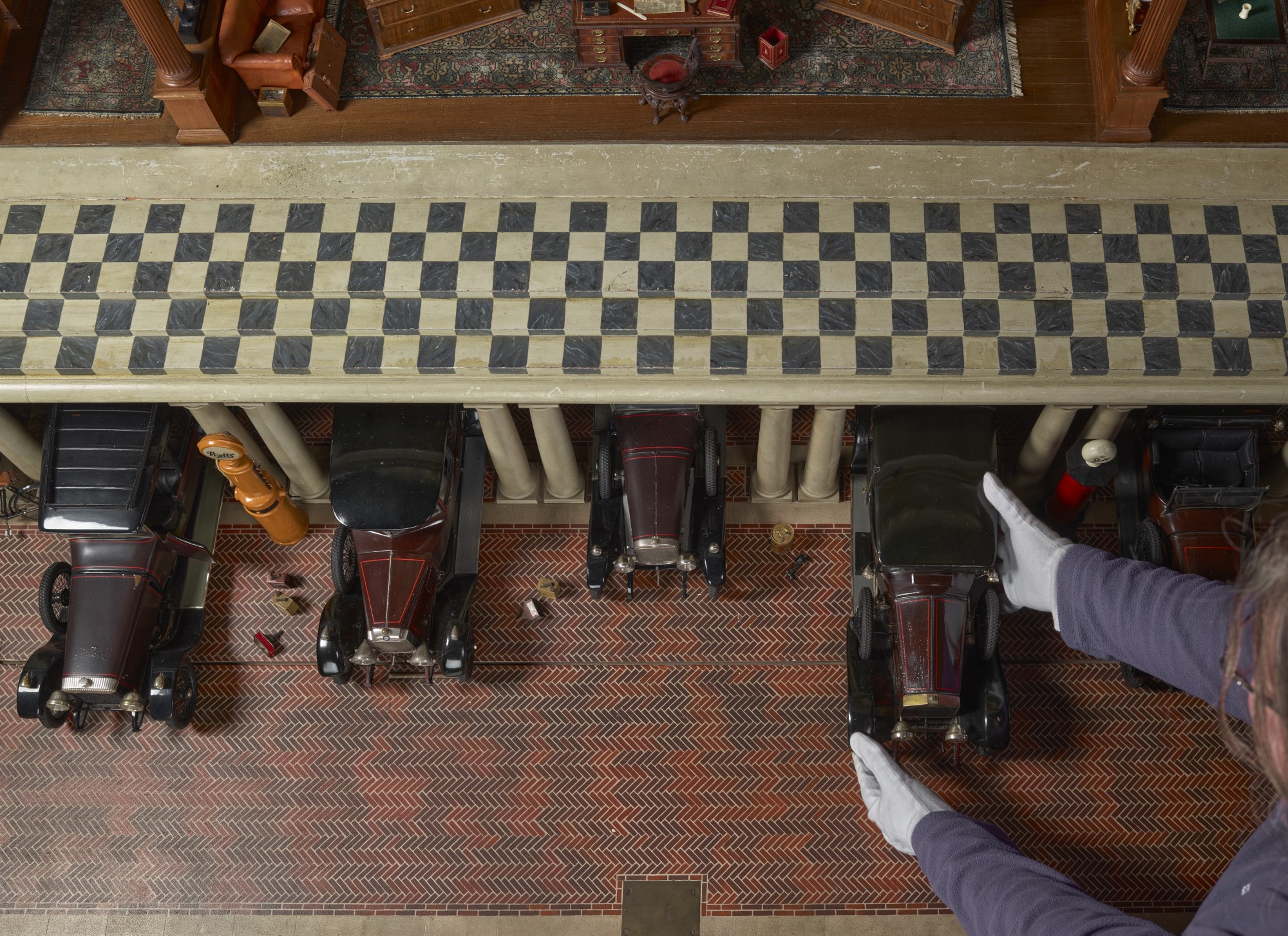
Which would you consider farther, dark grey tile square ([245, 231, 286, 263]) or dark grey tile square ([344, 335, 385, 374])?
dark grey tile square ([245, 231, 286, 263])

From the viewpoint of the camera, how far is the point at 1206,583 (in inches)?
149

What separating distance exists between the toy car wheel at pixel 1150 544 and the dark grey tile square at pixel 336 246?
18.8 ft

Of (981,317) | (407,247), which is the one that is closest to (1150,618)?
(981,317)

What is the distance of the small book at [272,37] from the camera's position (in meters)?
7.48

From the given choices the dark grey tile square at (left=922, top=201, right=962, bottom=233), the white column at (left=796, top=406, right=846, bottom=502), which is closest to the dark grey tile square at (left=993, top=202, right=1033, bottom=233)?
the dark grey tile square at (left=922, top=201, right=962, bottom=233)

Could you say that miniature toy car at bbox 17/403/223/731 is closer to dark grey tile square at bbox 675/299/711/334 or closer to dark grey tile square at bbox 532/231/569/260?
dark grey tile square at bbox 532/231/569/260

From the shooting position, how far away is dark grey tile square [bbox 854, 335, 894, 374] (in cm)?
688

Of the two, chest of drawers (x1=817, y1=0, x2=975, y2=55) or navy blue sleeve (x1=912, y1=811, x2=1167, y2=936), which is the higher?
chest of drawers (x1=817, y1=0, x2=975, y2=55)

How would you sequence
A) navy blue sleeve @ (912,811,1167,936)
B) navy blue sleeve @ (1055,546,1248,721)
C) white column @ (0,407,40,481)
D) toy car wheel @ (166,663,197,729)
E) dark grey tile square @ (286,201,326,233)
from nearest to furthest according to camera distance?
navy blue sleeve @ (912,811,1167,936) → navy blue sleeve @ (1055,546,1248,721) → dark grey tile square @ (286,201,326,233) → toy car wheel @ (166,663,197,729) → white column @ (0,407,40,481)

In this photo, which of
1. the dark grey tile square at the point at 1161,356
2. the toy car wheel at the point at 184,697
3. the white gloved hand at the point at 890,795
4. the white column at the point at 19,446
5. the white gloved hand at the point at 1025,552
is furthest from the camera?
the white column at the point at 19,446

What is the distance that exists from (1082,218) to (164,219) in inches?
247

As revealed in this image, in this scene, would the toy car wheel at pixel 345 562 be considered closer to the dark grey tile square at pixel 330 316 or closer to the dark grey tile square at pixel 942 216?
the dark grey tile square at pixel 330 316

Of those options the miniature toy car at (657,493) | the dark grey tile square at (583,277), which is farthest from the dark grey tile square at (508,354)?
the miniature toy car at (657,493)

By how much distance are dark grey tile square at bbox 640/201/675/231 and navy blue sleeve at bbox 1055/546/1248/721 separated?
3.86m
